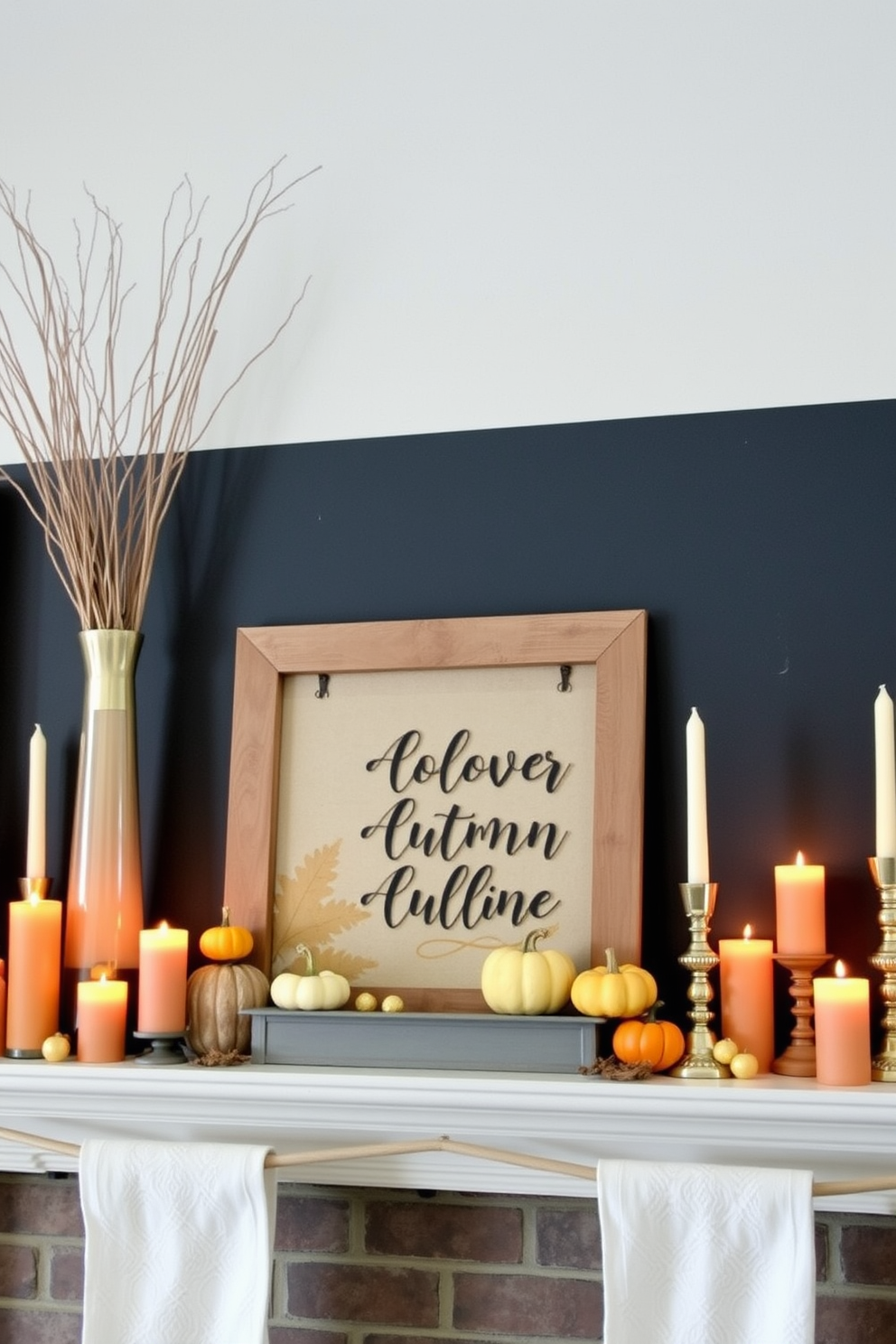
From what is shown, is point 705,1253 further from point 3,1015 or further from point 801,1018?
point 3,1015

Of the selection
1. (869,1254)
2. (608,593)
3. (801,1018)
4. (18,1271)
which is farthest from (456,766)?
(18,1271)

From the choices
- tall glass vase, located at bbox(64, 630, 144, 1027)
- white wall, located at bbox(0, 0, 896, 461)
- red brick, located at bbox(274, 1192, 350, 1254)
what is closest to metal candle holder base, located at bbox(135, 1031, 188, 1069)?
tall glass vase, located at bbox(64, 630, 144, 1027)

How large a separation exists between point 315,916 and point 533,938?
12.2 inches

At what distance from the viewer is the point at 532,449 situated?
6.23 feet

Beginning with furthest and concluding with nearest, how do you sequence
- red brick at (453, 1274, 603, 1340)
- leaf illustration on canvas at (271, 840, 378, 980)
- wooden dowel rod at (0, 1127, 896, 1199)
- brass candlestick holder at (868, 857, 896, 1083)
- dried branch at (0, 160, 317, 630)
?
dried branch at (0, 160, 317, 630) < leaf illustration on canvas at (271, 840, 378, 980) < red brick at (453, 1274, 603, 1340) < brass candlestick holder at (868, 857, 896, 1083) < wooden dowel rod at (0, 1127, 896, 1199)

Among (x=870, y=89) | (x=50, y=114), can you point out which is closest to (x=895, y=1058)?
(x=870, y=89)

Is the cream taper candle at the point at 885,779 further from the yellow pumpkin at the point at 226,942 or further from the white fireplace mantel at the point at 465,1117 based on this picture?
the yellow pumpkin at the point at 226,942

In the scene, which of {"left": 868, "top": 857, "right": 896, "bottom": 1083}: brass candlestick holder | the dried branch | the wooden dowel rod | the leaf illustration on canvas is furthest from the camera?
the dried branch

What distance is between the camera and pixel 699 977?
165 centimetres

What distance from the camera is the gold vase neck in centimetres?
188

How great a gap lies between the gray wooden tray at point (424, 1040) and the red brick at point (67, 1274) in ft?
1.38

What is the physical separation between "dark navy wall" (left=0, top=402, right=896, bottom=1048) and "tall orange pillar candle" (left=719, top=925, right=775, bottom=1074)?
0.09 metres

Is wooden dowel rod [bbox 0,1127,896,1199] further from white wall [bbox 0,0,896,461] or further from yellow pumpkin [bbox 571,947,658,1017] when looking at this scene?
white wall [bbox 0,0,896,461]

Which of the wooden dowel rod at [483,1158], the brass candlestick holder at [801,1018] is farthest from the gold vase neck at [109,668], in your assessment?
the brass candlestick holder at [801,1018]
